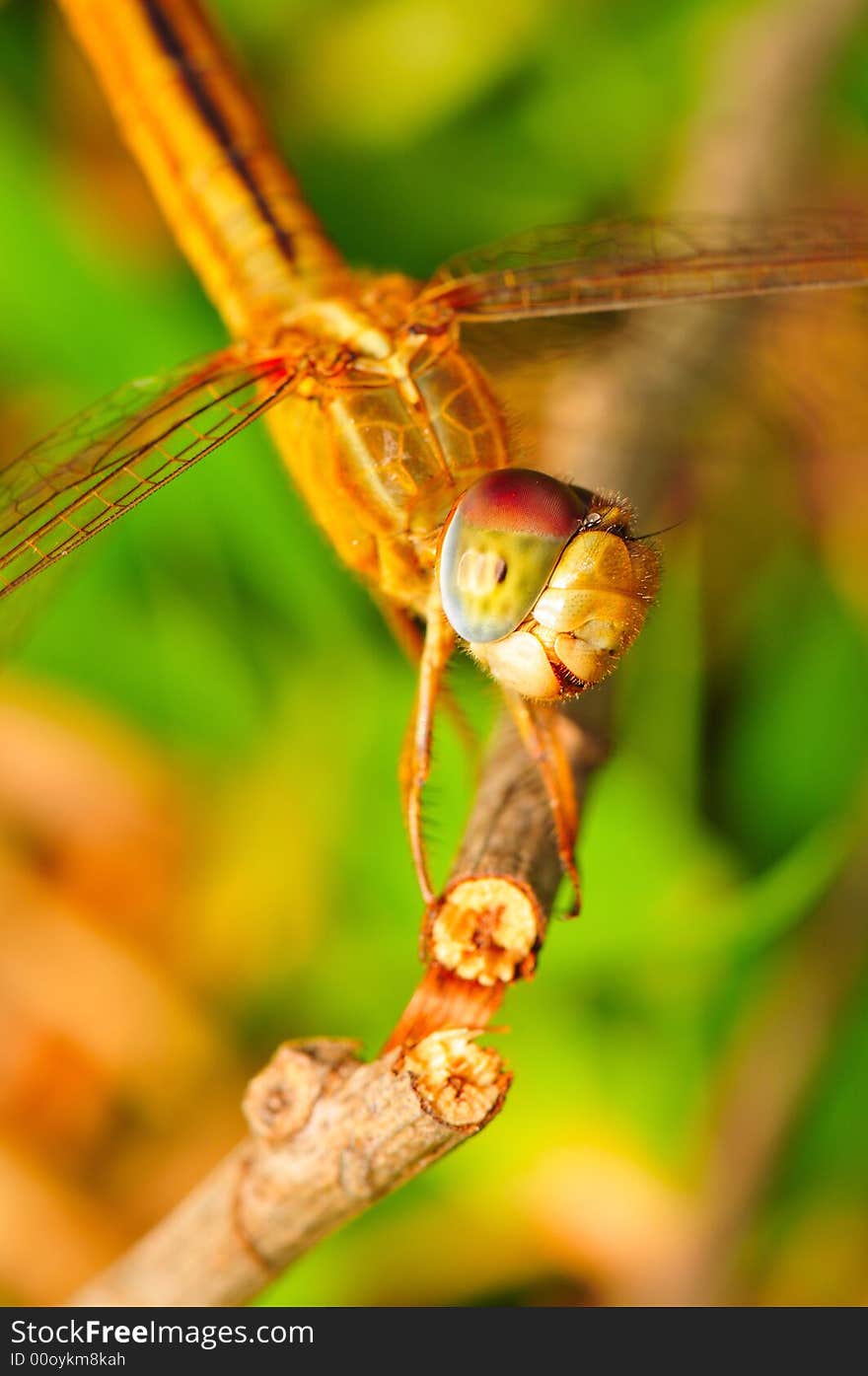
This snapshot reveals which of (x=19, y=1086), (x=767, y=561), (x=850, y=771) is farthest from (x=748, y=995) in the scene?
(x=19, y=1086)

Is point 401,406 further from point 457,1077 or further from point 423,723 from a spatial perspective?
point 457,1077

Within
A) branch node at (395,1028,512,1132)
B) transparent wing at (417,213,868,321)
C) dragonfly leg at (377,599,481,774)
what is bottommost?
branch node at (395,1028,512,1132)

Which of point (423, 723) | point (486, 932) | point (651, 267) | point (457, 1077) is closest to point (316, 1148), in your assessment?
point (457, 1077)

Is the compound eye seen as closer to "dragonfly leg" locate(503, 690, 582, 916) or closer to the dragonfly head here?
the dragonfly head

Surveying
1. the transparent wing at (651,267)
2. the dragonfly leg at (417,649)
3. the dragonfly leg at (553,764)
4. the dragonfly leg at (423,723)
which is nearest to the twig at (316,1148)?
the dragonfly leg at (553,764)

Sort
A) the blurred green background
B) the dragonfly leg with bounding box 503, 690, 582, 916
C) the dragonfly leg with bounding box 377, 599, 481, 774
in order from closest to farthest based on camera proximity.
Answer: the dragonfly leg with bounding box 503, 690, 582, 916, the dragonfly leg with bounding box 377, 599, 481, 774, the blurred green background

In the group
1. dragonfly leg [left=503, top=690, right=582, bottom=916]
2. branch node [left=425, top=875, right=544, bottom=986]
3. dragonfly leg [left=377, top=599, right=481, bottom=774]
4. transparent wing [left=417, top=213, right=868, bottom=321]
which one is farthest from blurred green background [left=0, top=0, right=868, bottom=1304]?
branch node [left=425, top=875, right=544, bottom=986]

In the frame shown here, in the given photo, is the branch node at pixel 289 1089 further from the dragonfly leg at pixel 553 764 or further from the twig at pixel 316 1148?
the dragonfly leg at pixel 553 764
